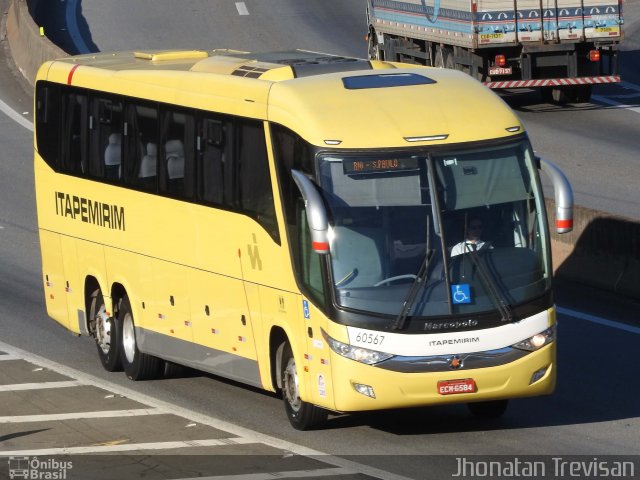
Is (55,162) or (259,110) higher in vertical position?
(259,110)

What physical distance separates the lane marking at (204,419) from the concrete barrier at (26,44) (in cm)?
1663

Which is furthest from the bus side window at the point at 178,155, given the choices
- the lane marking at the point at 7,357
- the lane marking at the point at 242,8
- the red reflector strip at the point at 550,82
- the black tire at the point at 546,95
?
the lane marking at the point at 242,8

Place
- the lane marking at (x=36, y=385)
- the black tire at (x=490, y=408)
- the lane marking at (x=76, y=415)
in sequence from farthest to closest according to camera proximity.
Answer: the lane marking at (x=36, y=385), the lane marking at (x=76, y=415), the black tire at (x=490, y=408)

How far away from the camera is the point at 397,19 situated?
38.4 meters

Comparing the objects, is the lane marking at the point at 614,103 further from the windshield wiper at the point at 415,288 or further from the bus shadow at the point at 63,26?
the windshield wiper at the point at 415,288

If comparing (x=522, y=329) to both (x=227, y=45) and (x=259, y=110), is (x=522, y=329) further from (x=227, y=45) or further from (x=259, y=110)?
(x=227, y=45)

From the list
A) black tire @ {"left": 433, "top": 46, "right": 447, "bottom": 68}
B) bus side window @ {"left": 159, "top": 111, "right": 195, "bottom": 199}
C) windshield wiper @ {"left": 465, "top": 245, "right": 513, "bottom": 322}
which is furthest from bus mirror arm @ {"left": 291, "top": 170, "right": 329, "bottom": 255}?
black tire @ {"left": 433, "top": 46, "right": 447, "bottom": 68}

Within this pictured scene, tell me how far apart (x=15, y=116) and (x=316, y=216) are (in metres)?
21.9

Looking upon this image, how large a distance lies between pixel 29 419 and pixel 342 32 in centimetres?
3200

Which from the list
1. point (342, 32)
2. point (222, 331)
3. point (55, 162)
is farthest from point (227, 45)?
point (222, 331)

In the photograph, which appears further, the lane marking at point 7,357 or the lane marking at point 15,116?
the lane marking at point 15,116

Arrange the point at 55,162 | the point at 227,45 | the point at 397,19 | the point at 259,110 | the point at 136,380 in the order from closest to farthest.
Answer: the point at 259,110 < the point at 136,380 < the point at 55,162 < the point at 397,19 < the point at 227,45

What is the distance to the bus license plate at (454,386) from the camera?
505 inches

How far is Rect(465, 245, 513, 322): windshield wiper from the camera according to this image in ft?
42.4
